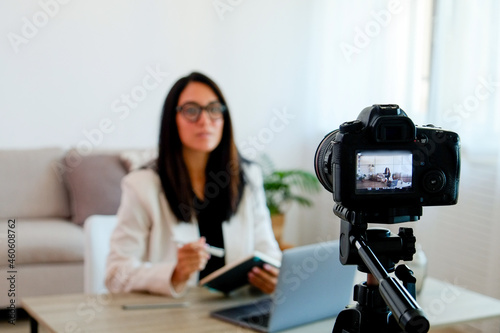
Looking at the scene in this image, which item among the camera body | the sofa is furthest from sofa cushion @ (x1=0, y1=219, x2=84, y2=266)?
the camera body

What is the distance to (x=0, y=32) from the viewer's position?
379 centimetres

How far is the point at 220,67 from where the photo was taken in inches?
174

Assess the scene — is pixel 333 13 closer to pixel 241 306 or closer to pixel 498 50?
pixel 498 50

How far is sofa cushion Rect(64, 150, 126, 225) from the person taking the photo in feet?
12.0

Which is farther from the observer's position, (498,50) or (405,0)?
(405,0)

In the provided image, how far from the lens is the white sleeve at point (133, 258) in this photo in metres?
1.90

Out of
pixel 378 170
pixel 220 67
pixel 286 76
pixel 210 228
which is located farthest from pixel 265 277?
pixel 286 76

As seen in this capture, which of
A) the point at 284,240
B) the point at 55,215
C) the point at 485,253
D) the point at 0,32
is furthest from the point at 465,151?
the point at 0,32

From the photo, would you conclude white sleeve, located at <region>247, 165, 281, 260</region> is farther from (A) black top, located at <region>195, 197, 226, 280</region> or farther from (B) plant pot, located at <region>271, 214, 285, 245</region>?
(B) plant pot, located at <region>271, 214, 285, 245</region>

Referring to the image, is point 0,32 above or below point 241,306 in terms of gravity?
above

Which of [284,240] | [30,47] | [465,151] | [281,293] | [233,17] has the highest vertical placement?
[233,17]

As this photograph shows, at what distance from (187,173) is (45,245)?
56.0 inches

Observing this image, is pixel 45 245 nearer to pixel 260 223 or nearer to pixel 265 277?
pixel 260 223

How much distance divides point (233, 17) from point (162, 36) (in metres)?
0.49
